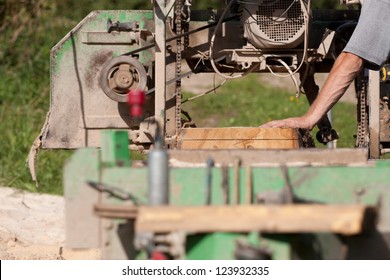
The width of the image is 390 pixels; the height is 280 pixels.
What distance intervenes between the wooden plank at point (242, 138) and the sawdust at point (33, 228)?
5.69 feet

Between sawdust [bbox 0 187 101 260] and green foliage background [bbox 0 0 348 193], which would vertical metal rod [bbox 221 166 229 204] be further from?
green foliage background [bbox 0 0 348 193]

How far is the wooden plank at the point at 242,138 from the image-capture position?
574 cm

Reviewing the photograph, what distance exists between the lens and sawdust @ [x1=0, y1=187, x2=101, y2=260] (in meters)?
7.36

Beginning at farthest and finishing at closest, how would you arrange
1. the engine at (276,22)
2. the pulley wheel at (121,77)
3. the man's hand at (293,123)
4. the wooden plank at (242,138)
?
1. the pulley wheel at (121,77)
2. the engine at (276,22)
3. the man's hand at (293,123)
4. the wooden plank at (242,138)

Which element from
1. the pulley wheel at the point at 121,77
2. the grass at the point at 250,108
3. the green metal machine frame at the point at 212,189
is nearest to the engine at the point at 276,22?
the pulley wheel at the point at 121,77

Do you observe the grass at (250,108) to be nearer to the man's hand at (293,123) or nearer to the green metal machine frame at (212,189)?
the man's hand at (293,123)

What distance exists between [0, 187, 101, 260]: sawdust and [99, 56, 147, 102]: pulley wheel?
1196 millimetres

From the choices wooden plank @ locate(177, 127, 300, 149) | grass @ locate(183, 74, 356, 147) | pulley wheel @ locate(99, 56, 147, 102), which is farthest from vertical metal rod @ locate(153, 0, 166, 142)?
grass @ locate(183, 74, 356, 147)

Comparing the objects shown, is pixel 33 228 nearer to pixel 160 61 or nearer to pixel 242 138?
pixel 160 61

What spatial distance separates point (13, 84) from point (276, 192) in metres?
7.72

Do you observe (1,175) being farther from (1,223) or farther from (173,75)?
(173,75)

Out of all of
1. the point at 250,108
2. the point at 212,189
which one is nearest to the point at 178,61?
the point at 212,189

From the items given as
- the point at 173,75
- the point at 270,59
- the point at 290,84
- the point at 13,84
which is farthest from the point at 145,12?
the point at 290,84

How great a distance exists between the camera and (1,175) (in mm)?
9508
